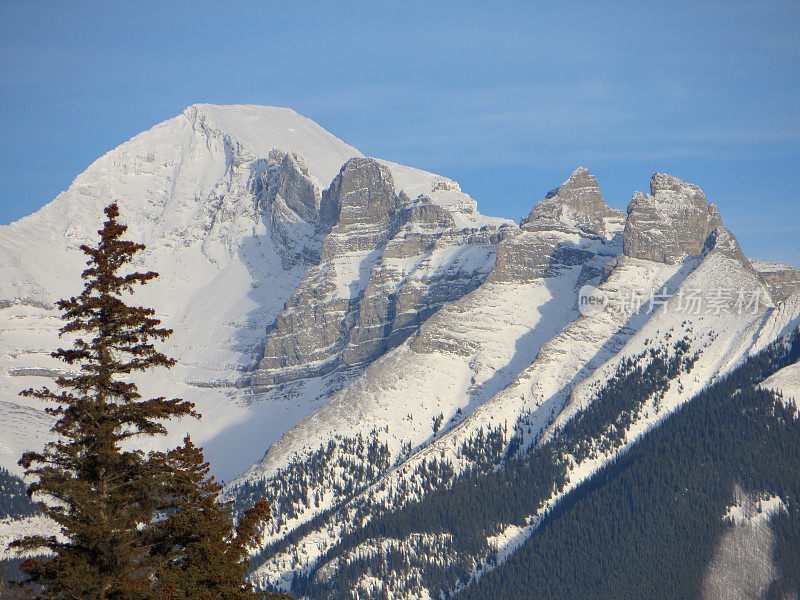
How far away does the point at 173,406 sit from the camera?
42.4 metres

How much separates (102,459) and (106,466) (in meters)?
0.35

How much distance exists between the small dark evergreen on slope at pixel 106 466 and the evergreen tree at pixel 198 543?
17cm

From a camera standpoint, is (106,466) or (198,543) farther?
(198,543)

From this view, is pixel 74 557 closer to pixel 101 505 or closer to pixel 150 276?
pixel 101 505

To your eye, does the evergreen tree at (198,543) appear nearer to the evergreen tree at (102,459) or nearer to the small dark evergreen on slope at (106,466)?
the small dark evergreen on slope at (106,466)

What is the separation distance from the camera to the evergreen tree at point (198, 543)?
151ft

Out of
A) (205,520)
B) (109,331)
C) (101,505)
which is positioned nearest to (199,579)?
(205,520)

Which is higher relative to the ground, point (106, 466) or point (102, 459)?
point (102, 459)

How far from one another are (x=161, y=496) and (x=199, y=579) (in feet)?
15.6

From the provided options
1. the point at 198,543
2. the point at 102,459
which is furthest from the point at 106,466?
the point at 198,543

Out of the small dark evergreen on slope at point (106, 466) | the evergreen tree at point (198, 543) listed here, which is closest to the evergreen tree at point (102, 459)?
the small dark evergreen on slope at point (106, 466)

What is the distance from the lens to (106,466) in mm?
42344

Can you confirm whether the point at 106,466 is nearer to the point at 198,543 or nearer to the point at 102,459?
the point at 102,459

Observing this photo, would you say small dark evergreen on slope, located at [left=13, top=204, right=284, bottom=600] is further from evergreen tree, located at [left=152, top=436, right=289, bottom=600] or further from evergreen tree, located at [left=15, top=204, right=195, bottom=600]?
evergreen tree, located at [left=152, top=436, right=289, bottom=600]
